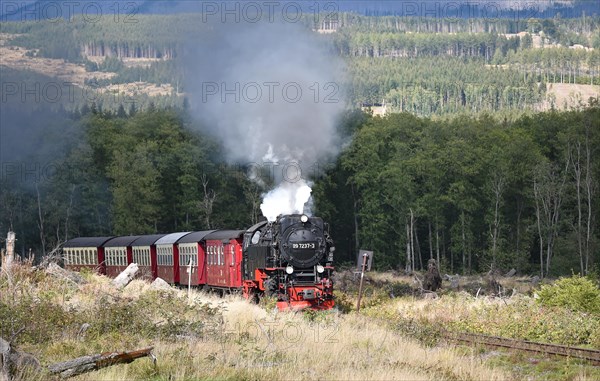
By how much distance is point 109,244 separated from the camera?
156 ft

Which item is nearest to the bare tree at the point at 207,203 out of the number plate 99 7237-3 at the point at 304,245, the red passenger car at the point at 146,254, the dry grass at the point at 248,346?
the red passenger car at the point at 146,254

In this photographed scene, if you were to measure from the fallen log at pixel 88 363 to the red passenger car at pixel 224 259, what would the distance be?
16331 millimetres

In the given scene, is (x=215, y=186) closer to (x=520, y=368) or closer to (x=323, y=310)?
(x=323, y=310)

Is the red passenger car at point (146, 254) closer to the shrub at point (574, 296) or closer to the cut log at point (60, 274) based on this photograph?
the cut log at point (60, 274)

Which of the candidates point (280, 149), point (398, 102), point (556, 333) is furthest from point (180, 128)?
point (398, 102)

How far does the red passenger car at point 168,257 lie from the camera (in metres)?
40.3

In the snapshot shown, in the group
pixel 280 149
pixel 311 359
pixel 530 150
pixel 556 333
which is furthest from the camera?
pixel 530 150

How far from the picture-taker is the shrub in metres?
27.7

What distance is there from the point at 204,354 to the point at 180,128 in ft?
198

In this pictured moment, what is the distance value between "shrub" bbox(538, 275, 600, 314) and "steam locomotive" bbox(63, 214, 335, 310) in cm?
636

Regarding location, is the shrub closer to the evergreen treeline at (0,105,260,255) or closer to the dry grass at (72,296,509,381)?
the dry grass at (72,296,509,381)

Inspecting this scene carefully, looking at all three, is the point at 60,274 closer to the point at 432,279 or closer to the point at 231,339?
the point at 231,339

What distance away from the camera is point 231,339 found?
20875 mm

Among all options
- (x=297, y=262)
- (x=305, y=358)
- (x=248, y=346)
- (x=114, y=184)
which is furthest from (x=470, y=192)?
(x=305, y=358)
